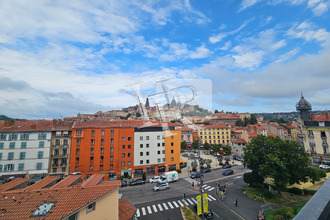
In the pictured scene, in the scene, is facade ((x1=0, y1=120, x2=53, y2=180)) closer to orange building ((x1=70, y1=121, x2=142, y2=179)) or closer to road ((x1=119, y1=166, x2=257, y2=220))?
orange building ((x1=70, y1=121, x2=142, y2=179))

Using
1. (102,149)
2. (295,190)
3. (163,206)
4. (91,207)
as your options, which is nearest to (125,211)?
(91,207)

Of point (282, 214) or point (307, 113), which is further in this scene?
point (307, 113)

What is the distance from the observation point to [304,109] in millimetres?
57250

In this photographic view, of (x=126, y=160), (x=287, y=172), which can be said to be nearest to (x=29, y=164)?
(x=126, y=160)

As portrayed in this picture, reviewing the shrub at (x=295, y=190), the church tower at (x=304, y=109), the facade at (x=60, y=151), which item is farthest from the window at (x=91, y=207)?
the church tower at (x=304, y=109)

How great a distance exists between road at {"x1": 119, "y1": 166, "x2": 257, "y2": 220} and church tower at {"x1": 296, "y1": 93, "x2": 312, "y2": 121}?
41.5m

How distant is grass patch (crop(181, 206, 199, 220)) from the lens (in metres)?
19.8

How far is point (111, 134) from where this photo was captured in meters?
40.6

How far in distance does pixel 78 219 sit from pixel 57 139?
33.3 m

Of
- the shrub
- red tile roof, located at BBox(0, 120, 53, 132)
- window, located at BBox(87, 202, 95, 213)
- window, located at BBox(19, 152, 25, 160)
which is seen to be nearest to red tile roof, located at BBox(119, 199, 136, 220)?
window, located at BBox(87, 202, 95, 213)

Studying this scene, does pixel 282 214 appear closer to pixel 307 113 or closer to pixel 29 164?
pixel 29 164

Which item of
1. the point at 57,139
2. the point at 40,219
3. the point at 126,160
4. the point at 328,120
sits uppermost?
the point at 328,120

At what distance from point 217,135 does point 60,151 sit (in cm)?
6703

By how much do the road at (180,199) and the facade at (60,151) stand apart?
1637 cm
